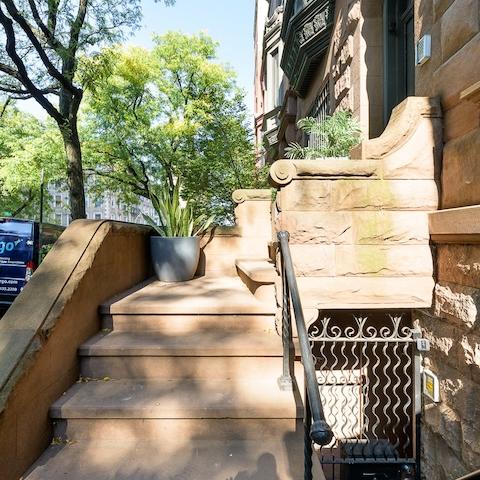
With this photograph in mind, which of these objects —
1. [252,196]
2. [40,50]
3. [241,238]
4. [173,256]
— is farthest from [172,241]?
[40,50]

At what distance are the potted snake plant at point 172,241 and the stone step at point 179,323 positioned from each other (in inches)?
57.5

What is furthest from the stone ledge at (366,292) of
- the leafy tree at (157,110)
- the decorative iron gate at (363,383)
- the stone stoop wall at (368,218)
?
the leafy tree at (157,110)

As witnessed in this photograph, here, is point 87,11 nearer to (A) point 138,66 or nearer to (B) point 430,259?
(A) point 138,66

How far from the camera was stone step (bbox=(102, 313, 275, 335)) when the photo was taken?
3492mm

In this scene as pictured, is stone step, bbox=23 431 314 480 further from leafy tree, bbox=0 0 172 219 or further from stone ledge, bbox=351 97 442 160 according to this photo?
leafy tree, bbox=0 0 172 219

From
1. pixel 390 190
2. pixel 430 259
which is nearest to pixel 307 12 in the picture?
pixel 390 190

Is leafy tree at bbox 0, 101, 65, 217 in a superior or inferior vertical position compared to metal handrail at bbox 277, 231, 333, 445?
superior

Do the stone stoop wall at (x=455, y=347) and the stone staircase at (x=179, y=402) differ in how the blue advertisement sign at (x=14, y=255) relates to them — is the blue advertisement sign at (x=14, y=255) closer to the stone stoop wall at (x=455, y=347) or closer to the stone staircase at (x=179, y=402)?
the stone staircase at (x=179, y=402)

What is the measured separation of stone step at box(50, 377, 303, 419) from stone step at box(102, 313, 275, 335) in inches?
24.7

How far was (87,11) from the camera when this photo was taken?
1115cm

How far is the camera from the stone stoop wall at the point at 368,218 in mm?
3246

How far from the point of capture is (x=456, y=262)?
118 inches

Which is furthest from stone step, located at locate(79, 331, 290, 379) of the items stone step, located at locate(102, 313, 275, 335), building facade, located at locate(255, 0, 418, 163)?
building facade, located at locate(255, 0, 418, 163)

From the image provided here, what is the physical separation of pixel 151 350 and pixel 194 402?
23.9 inches
